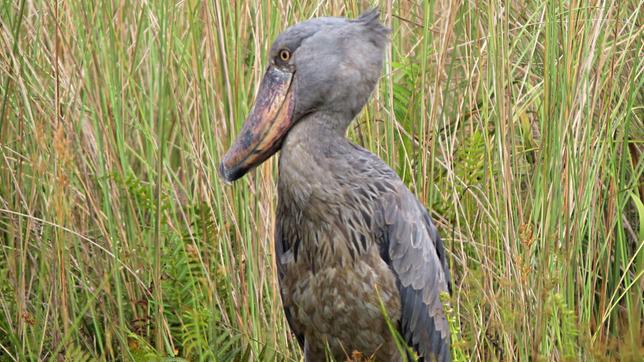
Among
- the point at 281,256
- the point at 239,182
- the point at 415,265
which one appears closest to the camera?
the point at 415,265

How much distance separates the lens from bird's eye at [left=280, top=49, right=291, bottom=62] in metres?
3.33

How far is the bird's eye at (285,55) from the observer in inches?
131

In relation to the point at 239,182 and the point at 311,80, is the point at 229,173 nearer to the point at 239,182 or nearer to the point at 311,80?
the point at 311,80

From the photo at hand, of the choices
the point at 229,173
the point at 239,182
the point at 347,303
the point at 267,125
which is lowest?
the point at 347,303

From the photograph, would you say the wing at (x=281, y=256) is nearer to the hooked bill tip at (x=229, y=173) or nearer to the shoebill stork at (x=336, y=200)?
the shoebill stork at (x=336, y=200)

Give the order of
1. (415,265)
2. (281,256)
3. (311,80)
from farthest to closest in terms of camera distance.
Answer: (281,256) → (415,265) → (311,80)

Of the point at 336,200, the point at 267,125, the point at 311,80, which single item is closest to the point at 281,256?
the point at 336,200

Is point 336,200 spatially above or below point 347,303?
above

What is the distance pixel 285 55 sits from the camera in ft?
10.9

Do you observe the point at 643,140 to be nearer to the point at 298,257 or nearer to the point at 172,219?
the point at 298,257

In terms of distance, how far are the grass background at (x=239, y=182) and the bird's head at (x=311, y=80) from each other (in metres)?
0.37

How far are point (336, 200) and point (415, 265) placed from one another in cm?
32

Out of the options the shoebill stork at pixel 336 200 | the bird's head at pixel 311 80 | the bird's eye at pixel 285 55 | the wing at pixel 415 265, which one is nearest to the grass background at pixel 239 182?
the wing at pixel 415 265

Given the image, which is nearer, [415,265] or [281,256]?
[415,265]
